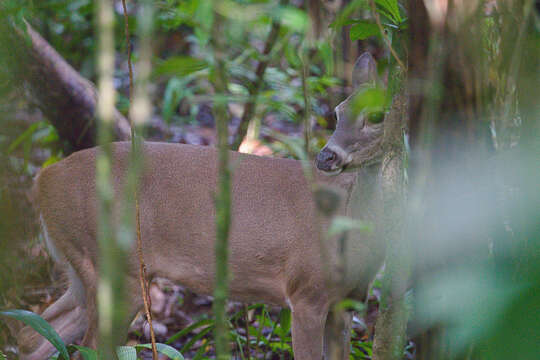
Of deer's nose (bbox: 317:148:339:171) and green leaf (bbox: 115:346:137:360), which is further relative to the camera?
deer's nose (bbox: 317:148:339:171)

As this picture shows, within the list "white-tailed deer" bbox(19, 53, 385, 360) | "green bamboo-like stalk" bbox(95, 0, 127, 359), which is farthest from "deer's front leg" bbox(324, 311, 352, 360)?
"green bamboo-like stalk" bbox(95, 0, 127, 359)

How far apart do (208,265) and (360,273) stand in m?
0.77

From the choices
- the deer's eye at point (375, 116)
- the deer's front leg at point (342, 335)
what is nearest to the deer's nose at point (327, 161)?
the deer's eye at point (375, 116)

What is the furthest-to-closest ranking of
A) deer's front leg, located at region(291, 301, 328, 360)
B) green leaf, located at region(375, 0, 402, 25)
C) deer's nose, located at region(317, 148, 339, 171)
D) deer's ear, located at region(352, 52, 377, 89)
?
1. deer's ear, located at region(352, 52, 377, 89)
2. deer's front leg, located at region(291, 301, 328, 360)
3. deer's nose, located at region(317, 148, 339, 171)
4. green leaf, located at region(375, 0, 402, 25)

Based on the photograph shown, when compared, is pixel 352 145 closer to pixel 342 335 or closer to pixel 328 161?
pixel 328 161

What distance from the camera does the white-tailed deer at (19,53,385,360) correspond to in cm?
316

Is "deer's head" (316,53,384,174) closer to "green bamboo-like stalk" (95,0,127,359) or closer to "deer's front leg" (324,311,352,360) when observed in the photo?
"deer's front leg" (324,311,352,360)

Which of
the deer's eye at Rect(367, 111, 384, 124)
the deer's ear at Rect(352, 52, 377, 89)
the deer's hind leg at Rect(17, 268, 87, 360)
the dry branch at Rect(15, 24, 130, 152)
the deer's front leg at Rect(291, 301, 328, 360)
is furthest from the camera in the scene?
the dry branch at Rect(15, 24, 130, 152)

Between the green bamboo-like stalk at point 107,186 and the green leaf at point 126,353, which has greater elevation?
the green bamboo-like stalk at point 107,186

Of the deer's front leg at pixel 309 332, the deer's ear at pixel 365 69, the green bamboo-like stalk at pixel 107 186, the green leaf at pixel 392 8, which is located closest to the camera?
the green bamboo-like stalk at pixel 107 186

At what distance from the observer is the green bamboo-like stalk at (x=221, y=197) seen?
1.21 meters

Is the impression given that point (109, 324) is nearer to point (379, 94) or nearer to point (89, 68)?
point (379, 94)

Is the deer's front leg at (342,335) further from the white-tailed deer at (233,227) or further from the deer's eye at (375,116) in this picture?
the deer's eye at (375,116)

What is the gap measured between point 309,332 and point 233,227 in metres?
0.65
